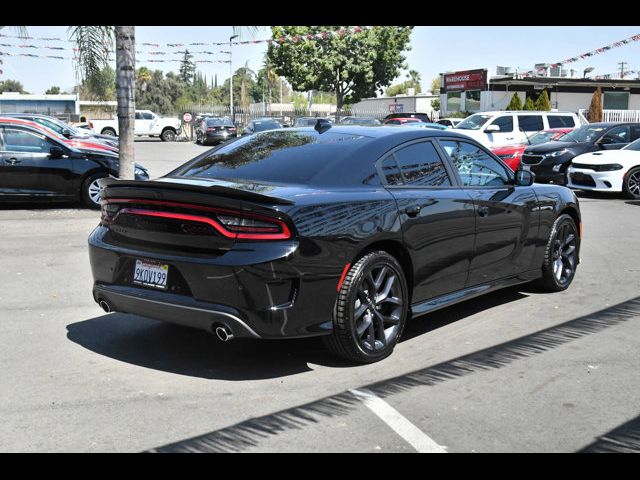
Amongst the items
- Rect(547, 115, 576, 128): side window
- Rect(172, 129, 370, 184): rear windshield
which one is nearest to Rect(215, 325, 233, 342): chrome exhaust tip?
Rect(172, 129, 370, 184): rear windshield

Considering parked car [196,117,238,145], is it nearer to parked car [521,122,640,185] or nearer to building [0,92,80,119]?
building [0,92,80,119]

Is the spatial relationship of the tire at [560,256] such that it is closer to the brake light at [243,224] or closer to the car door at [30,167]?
the brake light at [243,224]

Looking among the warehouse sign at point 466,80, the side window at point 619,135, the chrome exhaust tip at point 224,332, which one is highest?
the warehouse sign at point 466,80

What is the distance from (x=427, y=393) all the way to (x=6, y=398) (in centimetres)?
244

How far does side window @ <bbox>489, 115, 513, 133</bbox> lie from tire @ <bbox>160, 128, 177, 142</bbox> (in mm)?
28543

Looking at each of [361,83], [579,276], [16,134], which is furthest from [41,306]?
[361,83]

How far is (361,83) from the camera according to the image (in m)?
49.9

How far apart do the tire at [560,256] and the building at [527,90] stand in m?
40.8

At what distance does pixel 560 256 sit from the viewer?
749 centimetres

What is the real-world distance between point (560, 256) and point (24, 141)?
9.48 meters

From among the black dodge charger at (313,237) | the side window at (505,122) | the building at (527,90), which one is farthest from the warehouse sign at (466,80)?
the black dodge charger at (313,237)

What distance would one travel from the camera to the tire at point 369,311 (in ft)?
16.3

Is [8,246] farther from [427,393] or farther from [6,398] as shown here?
[427,393]

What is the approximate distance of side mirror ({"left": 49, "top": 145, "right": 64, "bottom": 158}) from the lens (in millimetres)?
13188
